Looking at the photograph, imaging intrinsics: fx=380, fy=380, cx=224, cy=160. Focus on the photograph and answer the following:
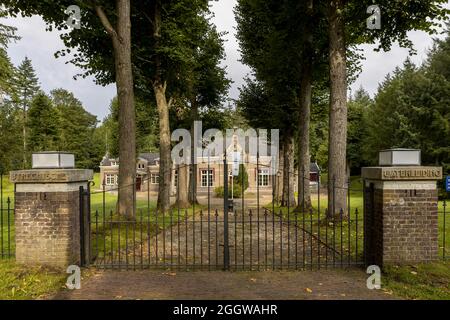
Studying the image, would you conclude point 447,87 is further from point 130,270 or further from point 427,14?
point 130,270

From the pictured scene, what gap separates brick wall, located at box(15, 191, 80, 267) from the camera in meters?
6.67

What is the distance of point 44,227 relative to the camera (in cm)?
668

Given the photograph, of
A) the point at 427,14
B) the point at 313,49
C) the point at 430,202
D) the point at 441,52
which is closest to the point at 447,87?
the point at 441,52

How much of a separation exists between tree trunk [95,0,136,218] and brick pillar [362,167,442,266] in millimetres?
6772

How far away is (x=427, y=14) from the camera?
1138cm

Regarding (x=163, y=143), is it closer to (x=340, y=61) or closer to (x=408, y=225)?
(x=340, y=61)

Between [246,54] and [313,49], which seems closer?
[313,49]

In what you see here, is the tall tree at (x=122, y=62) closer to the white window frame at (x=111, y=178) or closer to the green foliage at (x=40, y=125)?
the green foliage at (x=40, y=125)

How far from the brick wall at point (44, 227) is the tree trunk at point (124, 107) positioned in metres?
4.05

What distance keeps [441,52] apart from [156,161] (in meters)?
35.8

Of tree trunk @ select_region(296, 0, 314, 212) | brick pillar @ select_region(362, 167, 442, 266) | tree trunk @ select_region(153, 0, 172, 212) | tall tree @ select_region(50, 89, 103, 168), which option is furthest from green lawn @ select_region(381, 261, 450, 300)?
tall tree @ select_region(50, 89, 103, 168)

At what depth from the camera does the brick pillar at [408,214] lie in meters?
6.59

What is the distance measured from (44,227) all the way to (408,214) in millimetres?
6379

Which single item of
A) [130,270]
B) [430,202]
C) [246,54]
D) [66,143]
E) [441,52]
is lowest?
[130,270]
